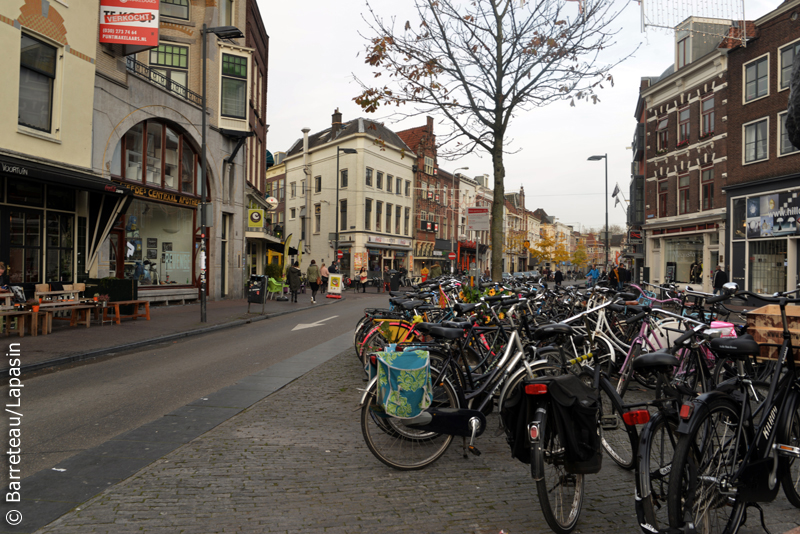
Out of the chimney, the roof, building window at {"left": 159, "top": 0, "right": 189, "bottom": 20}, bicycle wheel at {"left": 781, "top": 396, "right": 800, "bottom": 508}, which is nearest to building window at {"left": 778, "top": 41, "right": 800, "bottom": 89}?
bicycle wheel at {"left": 781, "top": 396, "right": 800, "bottom": 508}

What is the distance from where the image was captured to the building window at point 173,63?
1961 cm

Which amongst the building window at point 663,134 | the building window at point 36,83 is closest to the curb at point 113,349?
the building window at point 36,83

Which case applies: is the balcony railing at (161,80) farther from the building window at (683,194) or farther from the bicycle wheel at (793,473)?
the building window at (683,194)

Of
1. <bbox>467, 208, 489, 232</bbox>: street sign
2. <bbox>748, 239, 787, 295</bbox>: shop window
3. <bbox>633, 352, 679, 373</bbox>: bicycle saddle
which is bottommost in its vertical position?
<bbox>633, 352, 679, 373</bbox>: bicycle saddle

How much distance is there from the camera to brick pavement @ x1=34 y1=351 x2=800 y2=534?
3090mm

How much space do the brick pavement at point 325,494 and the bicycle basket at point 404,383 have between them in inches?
21.8

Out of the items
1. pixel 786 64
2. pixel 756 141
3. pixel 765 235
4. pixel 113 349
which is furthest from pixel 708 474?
pixel 756 141

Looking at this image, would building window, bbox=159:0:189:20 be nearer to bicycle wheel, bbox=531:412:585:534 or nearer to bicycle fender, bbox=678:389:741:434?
bicycle wheel, bbox=531:412:585:534

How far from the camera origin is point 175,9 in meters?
20.0

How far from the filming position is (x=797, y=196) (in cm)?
1917

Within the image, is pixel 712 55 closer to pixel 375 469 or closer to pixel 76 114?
pixel 76 114

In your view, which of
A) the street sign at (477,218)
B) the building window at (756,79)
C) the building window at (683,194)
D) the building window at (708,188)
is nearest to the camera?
the street sign at (477,218)

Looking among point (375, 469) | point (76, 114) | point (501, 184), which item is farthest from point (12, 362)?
point (501, 184)

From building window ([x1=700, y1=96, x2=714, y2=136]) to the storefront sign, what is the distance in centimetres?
2393
